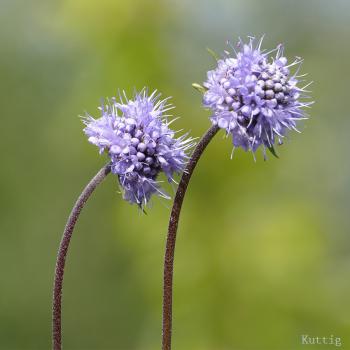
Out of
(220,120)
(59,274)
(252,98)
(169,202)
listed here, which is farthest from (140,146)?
(169,202)

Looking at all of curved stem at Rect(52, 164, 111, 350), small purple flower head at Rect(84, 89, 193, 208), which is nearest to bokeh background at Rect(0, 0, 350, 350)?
small purple flower head at Rect(84, 89, 193, 208)

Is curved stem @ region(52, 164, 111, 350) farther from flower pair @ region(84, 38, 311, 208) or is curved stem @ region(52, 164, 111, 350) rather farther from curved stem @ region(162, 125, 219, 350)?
curved stem @ region(162, 125, 219, 350)

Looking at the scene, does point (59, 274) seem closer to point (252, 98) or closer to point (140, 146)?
Result: point (140, 146)

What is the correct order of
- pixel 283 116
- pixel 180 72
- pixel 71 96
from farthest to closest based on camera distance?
pixel 71 96 < pixel 180 72 < pixel 283 116

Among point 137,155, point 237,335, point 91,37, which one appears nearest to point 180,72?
point 91,37

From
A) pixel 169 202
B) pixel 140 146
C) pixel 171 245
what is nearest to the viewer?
pixel 171 245

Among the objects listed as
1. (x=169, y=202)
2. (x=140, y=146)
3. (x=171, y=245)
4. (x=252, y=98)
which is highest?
(x=169, y=202)

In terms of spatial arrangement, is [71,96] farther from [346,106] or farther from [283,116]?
[283,116]
